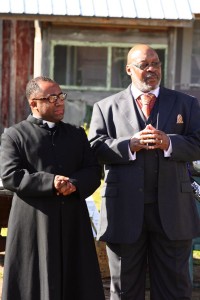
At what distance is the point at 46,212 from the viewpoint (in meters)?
4.34

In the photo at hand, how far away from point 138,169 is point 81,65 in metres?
8.15

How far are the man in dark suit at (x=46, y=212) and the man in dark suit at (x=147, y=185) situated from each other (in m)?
0.17

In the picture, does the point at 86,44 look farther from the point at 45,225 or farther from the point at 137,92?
the point at 45,225

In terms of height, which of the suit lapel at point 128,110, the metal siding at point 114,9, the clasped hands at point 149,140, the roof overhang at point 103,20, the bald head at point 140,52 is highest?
the metal siding at point 114,9

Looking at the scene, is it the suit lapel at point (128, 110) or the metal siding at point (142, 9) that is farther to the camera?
the metal siding at point (142, 9)

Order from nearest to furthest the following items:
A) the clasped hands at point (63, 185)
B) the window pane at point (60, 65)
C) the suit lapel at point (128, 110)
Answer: the clasped hands at point (63, 185) → the suit lapel at point (128, 110) → the window pane at point (60, 65)

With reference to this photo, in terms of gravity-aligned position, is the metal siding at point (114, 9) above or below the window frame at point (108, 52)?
above

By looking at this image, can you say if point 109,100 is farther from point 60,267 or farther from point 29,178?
point 60,267

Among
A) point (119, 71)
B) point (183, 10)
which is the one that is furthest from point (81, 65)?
point (183, 10)

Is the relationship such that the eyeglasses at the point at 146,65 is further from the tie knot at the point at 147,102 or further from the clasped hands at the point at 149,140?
the clasped hands at the point at 149,140

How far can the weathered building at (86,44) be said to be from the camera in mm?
11203

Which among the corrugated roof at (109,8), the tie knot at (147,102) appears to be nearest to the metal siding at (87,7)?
the corrugated roof at (109,8)

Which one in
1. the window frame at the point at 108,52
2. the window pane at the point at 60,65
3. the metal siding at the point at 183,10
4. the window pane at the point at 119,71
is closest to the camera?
the metal siding at the point at 183,10

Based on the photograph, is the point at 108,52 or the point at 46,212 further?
the point at 108,52
